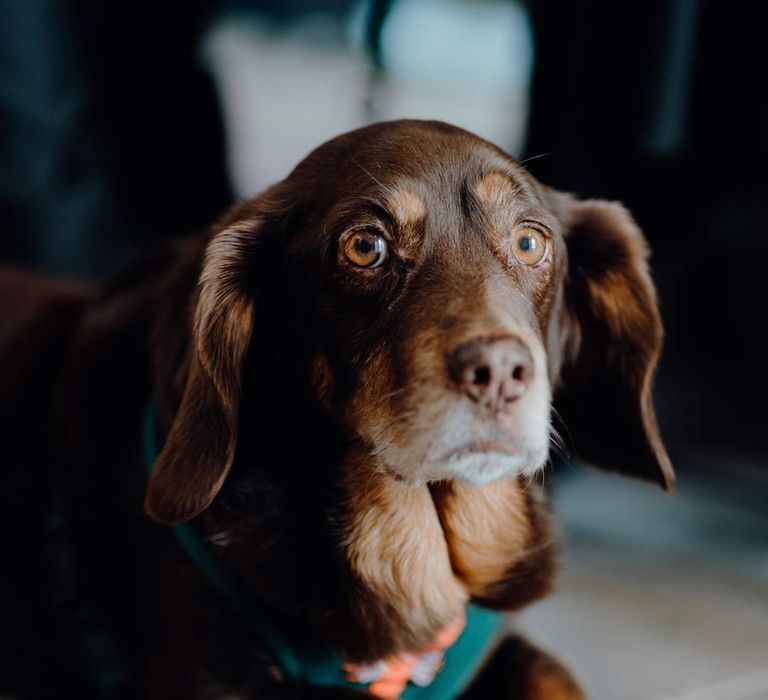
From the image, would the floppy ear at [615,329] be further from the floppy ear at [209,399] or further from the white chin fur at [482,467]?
the floppy ear at [209,399]

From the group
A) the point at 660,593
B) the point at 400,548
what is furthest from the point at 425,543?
the point at 660,593

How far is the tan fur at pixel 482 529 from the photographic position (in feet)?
5.44

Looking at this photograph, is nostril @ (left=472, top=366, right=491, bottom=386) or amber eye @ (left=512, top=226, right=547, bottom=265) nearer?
nostril @ (left=472, top=366, right=491, bottom=386)

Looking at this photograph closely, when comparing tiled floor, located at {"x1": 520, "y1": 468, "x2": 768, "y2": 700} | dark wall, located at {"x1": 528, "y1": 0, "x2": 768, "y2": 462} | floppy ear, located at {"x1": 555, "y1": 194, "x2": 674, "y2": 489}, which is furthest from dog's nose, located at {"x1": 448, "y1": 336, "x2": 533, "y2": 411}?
dark wall, located at {"x1": 528, "y1": 0, "x2": 768, "y2": 462}

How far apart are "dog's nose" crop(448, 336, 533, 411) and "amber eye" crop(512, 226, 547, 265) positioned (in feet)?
0.92

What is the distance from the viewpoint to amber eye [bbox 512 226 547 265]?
5.02 ft

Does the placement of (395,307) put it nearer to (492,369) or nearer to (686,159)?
(492,369)

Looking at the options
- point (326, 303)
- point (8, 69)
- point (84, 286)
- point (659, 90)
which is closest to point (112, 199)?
point (8, 69)

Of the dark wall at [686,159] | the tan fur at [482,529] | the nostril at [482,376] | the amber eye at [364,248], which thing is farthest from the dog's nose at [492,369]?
the dark wall at [686,159]

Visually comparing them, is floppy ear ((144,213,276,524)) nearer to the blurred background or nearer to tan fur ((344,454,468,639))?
tan fur ((344,454,468,639))

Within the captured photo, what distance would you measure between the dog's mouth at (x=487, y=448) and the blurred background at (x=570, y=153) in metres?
0.61

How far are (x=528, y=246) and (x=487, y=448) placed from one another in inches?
15.4

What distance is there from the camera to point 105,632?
6.07ft

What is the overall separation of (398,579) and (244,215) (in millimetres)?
702
